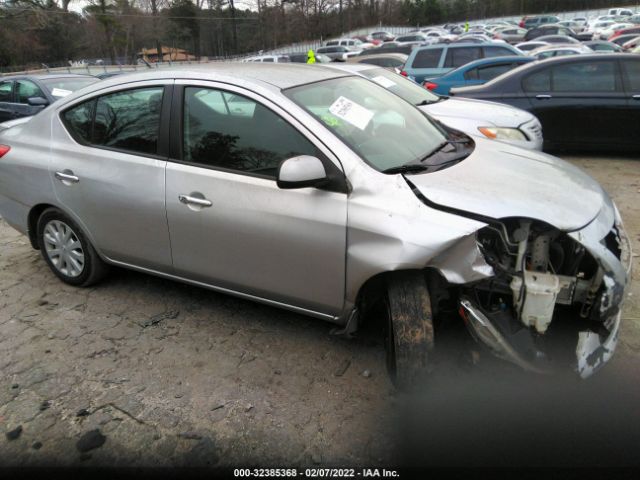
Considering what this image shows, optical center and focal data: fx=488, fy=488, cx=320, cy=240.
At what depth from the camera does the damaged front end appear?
2316 millimetres

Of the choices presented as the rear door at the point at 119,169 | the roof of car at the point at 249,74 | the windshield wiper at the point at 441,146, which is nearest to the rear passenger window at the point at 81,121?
the rear door at the point at 119,169

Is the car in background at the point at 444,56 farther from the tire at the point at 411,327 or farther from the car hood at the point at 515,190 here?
the tire at the point at 411,327

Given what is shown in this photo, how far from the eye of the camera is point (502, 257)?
97.8 inches

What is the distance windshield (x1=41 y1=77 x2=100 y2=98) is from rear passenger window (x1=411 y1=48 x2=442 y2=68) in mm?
7034

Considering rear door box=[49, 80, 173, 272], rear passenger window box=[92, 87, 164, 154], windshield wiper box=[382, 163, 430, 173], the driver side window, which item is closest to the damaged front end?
windshield wiper box=[382, 163, 430, 173]

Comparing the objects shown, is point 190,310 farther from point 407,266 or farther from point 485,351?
point 485,351

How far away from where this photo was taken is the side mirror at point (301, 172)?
246 centimetres

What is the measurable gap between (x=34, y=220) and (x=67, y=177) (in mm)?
761

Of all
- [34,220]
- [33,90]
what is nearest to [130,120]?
[34,220]

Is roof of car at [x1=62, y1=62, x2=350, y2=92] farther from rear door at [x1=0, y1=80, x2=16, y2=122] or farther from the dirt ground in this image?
rear door at [x1=0, y1=80, x2=16, y2=122]

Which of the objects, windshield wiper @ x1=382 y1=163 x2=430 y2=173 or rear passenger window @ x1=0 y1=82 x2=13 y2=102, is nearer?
windshield wiper @ x1=382 y1=163 x2=430 y2=173

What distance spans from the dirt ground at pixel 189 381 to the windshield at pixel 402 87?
341cm

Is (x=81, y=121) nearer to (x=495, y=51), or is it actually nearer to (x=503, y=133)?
(x=503, y=133)

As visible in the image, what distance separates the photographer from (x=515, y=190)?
8.29ft
